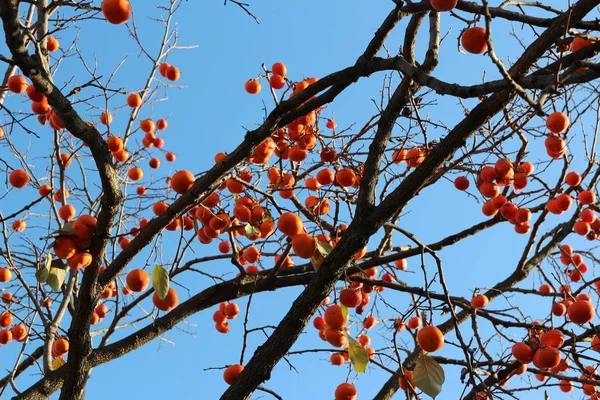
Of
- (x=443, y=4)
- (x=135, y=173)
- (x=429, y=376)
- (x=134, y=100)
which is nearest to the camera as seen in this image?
(x=443, y=4)

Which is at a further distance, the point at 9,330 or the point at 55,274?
the point at 9,330

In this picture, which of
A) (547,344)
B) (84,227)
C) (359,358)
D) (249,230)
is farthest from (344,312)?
(84,227)

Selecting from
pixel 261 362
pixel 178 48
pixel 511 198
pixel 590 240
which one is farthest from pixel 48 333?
pixel 590 240

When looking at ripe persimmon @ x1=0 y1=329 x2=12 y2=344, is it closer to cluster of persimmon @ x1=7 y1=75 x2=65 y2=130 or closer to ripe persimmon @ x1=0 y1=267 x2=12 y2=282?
ripe persimmon @ x1=0 y1=267 x2=12 y2=282

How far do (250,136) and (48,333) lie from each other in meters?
2.11

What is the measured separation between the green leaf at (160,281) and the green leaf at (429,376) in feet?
3.66

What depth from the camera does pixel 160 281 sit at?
8.04 feet

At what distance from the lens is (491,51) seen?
1.49m

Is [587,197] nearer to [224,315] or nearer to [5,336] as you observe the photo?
[224,315]

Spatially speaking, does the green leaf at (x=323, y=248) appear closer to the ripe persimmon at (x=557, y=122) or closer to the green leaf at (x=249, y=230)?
the green leaf at (x=249, y=230)

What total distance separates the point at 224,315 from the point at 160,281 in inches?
72.1

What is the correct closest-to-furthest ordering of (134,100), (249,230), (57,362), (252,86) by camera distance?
(249,230)
(57,362)
(252,86)
(134,100)

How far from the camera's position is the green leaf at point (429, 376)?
2209 millimetres

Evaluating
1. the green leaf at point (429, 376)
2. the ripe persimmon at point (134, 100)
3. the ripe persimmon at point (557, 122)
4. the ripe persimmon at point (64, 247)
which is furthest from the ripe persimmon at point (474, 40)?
the ripe persimmon at point (134, 100)
